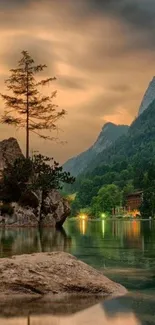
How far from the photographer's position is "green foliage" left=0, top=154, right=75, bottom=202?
58562mm

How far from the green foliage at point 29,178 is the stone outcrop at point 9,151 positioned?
152 centimetres

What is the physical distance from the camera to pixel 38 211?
58.1 m

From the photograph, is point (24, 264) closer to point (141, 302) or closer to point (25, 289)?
point (25, 289)

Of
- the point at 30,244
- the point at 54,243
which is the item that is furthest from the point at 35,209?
the point at 30,244

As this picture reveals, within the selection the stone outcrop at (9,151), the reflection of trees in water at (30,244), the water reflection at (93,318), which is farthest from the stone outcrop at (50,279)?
the stone outcrop at (9,151)

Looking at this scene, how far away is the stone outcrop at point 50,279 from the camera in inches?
503

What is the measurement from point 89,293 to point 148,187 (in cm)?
17922

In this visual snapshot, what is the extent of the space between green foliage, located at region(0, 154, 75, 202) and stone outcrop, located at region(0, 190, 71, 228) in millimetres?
968

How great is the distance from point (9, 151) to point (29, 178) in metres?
5.80

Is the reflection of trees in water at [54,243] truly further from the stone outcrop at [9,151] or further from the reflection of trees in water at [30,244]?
the stone outcrop at [9,151]

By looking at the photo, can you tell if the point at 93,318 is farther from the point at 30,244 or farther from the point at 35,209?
the point at 35,209

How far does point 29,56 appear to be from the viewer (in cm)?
6594

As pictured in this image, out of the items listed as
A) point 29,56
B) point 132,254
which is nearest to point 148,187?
point 29,56

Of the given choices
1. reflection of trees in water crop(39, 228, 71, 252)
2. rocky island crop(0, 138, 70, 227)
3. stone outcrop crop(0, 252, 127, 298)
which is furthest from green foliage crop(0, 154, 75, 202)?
stone outcrop crop(0, 252, 127, 298)
